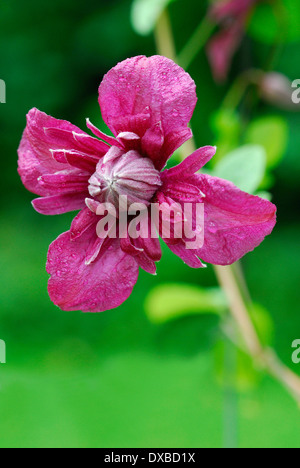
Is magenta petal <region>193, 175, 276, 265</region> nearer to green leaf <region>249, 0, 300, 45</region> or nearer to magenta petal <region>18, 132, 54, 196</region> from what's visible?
magenta petal <region>18, 132, 54, 196</region>

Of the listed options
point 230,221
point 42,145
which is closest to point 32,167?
point 42,145

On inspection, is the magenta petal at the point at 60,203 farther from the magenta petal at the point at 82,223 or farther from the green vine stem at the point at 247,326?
the green vine stem at the point at 247,326

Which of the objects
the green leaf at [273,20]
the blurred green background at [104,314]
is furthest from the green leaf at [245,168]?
the blurred green background at [104,314]

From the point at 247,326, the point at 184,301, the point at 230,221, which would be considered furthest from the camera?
the point at 184,301

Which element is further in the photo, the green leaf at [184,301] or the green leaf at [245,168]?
the green leaf at [184,301]

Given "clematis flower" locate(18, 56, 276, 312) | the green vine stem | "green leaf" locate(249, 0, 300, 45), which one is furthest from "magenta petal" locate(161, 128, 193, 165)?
"green leaf" locate(249, 0, 300, 45)

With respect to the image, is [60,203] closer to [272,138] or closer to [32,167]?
[32,167]
